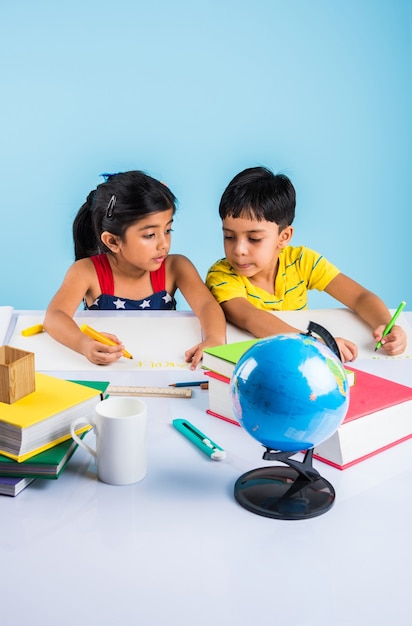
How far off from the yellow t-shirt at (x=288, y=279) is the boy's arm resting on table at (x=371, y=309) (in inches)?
2.0

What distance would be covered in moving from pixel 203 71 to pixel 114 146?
2.10 ft

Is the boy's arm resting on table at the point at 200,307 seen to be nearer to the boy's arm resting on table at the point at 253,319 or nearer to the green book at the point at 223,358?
the boy's arm resting on table at the point at 253,319

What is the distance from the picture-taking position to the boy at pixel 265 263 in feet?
6.55

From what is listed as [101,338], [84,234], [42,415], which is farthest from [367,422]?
[84,234]

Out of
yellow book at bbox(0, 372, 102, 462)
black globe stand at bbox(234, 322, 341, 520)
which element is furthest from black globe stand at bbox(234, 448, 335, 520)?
yellow book at bbox(0, 372, 102, 462)

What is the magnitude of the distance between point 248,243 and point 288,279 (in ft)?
0.78

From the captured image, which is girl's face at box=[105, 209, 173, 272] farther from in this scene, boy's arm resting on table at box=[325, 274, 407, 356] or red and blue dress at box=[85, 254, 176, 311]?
boy's arm resting on table at box=[325, 274, 407, 356]

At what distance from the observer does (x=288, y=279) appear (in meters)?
2.21

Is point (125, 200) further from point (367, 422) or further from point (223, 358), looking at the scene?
point (367, 422)

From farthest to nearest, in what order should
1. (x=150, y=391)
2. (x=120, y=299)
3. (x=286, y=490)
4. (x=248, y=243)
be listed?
(x=120, y=299), (x=248, y=243), (x=150, y=391), (x=286, y=490)

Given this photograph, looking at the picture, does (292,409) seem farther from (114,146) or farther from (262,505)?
(114,146)

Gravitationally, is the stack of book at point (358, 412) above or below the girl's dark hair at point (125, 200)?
below

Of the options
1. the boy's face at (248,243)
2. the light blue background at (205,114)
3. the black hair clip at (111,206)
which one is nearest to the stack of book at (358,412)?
the boy's face at (248,243)

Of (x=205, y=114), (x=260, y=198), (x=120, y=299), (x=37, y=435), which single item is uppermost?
(x=205, y=114)
